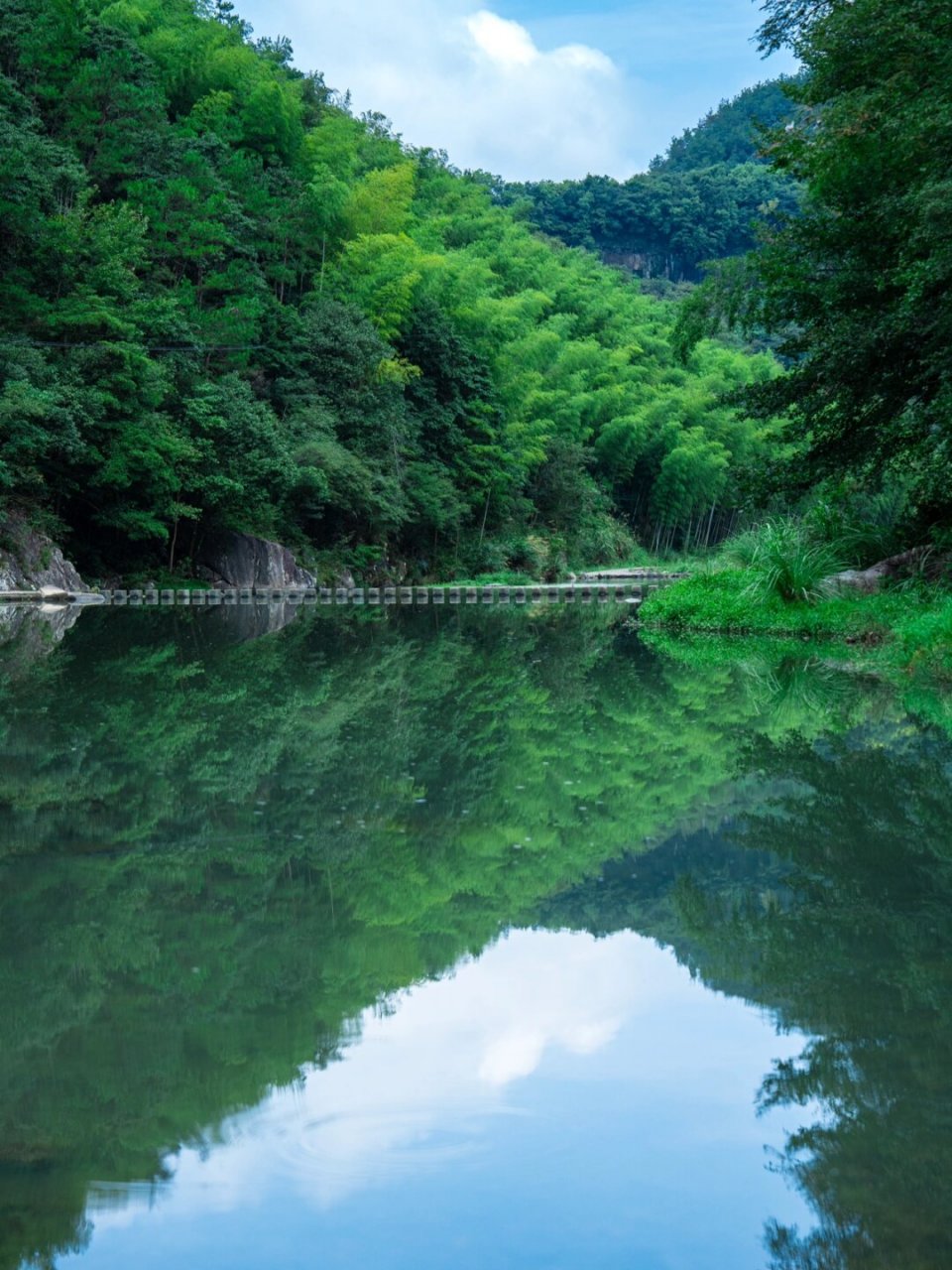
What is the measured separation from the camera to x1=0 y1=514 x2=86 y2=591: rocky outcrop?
1000 inches

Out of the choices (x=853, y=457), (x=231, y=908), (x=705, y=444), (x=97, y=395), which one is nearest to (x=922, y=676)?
(x=853, y=457)

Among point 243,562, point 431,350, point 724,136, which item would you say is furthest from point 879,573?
point 724,136

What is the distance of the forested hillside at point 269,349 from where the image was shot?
27.5 m

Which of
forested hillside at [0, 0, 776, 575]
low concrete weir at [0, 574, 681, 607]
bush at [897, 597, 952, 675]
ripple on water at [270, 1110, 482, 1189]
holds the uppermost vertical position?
forested hillside at [0, 0, 776, 575]

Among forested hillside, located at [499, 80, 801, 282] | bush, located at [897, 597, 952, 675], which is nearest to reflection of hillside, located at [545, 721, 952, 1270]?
bush, located at [897, 597, 952, 675]

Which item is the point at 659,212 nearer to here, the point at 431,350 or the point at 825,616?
the point at 431,350

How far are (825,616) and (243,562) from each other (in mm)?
21186

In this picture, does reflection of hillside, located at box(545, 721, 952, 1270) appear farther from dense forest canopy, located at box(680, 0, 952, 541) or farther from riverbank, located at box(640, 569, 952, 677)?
dense forest canopy, located at box(680, 0, 952, 541)

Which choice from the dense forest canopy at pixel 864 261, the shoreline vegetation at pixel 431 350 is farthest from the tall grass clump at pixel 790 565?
the dense forest canopy at pixel 864 261

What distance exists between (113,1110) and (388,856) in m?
1.90

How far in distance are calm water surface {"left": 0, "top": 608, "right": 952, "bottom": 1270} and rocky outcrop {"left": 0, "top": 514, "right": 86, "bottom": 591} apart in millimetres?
19744

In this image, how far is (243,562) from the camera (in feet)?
106

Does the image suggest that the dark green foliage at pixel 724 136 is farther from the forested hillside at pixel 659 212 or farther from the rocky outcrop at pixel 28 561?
the rocky outcrop at pixel 28 561

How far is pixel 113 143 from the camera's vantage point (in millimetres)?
33250
